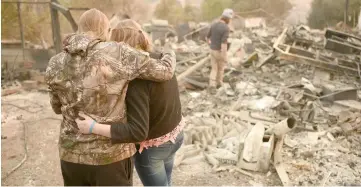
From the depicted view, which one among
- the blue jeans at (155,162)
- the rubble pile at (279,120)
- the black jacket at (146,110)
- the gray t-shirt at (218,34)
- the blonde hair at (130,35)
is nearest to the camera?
the black jacket at (146,110)

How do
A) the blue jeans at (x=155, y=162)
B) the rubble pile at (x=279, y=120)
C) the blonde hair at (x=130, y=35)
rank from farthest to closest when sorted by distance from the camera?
1. the rubble pile at (x=279, y=120)
2. the blue jeans at (x=155, y=162)
3. the blonde hair at (x=130, y=35)

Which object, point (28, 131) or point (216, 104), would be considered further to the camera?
point (216, 104)

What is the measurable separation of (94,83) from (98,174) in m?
0.59

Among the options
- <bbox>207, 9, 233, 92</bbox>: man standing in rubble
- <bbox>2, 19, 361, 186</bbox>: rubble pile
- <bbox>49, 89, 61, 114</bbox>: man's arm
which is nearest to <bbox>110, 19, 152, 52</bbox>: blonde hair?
<bbox>49, 89, 61, 114</bbox>: man's arm

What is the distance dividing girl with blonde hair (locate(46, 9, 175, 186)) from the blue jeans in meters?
0.35

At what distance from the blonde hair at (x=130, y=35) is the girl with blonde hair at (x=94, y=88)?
0.30 feet

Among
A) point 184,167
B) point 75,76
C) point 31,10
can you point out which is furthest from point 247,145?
point 31,10

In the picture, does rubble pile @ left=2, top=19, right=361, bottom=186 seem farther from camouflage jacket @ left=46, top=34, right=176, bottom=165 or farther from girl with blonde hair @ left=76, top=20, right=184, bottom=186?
camouflage jacket @ left=46, top=34, right=176, bottom=165

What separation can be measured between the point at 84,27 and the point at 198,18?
19.7 metres

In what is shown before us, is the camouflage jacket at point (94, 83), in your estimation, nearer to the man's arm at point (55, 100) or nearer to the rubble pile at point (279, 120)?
the man's arm at point (55, 100)

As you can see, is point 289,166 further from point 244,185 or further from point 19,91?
point 19,91

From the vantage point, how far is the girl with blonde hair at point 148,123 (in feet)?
7.07

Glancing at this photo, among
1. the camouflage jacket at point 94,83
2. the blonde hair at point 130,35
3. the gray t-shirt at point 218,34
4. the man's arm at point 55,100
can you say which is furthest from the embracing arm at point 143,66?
the gray t-shirt at point 218,34

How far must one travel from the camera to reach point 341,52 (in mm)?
10555
